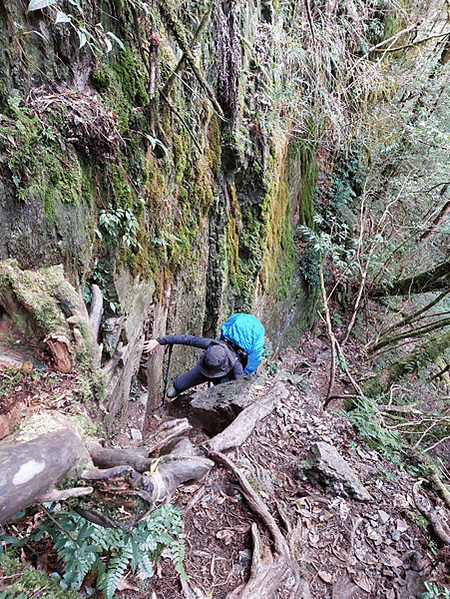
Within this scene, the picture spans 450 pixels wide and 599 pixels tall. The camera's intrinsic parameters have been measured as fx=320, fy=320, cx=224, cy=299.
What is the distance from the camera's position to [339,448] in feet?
13.9

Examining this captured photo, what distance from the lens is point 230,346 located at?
441cm

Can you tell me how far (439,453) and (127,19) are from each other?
8854 mm

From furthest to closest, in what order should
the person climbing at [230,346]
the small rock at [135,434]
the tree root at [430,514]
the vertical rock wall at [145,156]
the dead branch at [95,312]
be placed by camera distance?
Result: the person climbing at [230,346]
the small rock at [135,434]
the tree root at [430,514]
the dead branch at [95,312]
the vertical rock wall at [145,156]

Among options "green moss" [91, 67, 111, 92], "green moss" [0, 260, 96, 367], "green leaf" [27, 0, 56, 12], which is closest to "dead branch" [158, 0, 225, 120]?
"green moss" [91, 67, 111, 92]

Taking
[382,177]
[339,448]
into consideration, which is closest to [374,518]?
[339,448]

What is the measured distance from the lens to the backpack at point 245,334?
166 inches

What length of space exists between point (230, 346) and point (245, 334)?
323 millimetres

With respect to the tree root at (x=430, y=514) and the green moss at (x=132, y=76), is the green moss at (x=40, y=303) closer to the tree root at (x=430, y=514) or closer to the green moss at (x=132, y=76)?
the green moss at (x=132, y=76)

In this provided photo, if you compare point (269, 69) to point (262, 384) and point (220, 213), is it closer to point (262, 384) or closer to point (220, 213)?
→ point (220, 213)

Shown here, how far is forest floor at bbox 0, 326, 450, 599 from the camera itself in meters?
2.15

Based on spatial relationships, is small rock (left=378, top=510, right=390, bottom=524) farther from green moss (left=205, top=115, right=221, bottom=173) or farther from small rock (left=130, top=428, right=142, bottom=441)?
green moss (left=205, top=115, right=221, bottom=173)

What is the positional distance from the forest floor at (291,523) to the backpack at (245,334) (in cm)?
96

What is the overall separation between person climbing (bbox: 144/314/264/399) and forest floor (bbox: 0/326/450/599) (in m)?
0.82

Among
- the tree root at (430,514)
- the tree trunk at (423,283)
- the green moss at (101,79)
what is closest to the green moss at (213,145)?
the green moss at (101,79)
